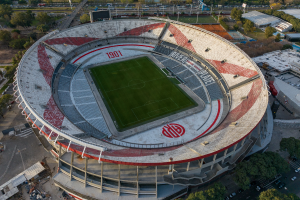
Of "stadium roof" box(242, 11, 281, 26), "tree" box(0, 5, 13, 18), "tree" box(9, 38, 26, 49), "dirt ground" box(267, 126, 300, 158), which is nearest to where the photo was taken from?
"dirt ground" box(267, 126, 300, 158)

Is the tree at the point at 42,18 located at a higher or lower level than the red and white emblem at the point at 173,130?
higher

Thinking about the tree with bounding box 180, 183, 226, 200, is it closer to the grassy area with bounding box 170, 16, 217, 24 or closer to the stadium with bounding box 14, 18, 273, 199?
the stadium with bounding box 14, 18, 273, 199

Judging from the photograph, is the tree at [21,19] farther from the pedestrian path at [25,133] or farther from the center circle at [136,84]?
the center circle at [136,84]

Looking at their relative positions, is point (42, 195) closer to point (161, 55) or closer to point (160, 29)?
point (161, 55)

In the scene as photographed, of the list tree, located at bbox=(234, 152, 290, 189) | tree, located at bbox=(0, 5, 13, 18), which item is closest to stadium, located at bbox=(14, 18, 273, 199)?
tree, located at bbox=(234, 152, 290, 189)

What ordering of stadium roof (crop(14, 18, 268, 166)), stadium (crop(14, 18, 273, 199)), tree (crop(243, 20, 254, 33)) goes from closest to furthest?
stadium roof (crop(14, 18, 268, 166)) < stadium (crop(14, 18, 273, 199)) < tree (crop(243, 20, 254, 33))

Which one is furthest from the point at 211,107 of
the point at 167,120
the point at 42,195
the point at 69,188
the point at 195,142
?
the point at 42,195

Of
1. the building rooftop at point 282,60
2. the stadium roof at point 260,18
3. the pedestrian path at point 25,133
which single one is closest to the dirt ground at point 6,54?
the pedestrian path at point 25,133
